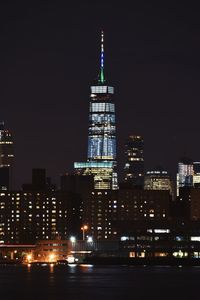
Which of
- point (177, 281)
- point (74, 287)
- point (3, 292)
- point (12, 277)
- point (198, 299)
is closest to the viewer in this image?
point (198, 299)

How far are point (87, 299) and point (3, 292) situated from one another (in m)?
14.5


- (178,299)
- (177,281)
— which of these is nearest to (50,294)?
(178,299)

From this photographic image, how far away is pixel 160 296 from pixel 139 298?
11.6ft

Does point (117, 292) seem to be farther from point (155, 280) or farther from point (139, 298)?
point (155, 280)

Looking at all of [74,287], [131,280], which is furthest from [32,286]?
[131,280]

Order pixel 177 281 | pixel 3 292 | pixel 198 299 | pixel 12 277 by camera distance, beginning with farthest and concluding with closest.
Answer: pixel 12 277 < pixel 177 281 < pixel 3 292 < pixel 198 299

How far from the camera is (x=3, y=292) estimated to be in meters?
161

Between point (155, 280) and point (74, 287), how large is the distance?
66.9 ft

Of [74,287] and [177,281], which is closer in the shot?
[74,287]

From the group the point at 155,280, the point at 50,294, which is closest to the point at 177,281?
the point at 155,280

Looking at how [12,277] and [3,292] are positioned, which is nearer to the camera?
[3,292]

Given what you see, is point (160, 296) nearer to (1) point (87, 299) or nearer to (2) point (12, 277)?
(1) point (87, 299)

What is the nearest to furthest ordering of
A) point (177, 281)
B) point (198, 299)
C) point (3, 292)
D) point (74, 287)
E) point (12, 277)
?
point (198, 299) < point (3, 292) < point (74, 287) < point (177, 281) < point (12, 277)

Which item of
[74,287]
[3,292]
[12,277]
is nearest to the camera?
[3,292]
